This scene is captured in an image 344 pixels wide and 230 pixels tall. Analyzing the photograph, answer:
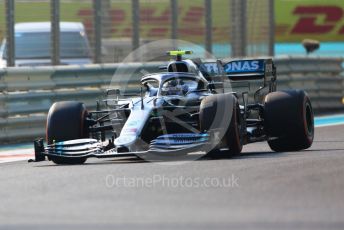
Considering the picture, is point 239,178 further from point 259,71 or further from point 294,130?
point 259,71

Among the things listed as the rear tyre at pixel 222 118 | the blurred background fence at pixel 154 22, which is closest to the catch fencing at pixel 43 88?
the blurred background fence at pixel 154 22

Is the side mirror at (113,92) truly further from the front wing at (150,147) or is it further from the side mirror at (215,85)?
the front wing at (150,147)

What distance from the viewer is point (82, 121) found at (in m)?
12.2

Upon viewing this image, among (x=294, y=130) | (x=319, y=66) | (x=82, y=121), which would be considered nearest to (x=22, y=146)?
Result: (x=82, y=121)

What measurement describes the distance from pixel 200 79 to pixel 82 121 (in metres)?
1.46

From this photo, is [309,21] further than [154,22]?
Yes

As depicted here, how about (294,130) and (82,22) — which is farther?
(82,22)

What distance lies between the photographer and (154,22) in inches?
738

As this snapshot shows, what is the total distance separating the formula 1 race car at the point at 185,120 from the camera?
11.1 m

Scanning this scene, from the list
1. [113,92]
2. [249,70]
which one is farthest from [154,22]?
[113,92]

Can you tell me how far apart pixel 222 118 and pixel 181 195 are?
2760 millimetres

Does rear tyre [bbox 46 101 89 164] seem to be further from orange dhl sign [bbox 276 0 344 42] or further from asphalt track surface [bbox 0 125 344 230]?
orange dhl sign [bbox 276 0 344 42]

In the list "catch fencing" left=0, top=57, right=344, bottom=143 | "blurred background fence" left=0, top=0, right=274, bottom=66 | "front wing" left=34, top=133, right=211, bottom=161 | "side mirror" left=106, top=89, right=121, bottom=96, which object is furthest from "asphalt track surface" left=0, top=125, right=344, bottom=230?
"blurred background fence" left=0, top=0, right=274, bottom=66

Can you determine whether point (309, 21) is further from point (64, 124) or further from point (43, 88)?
point (64, 124)
